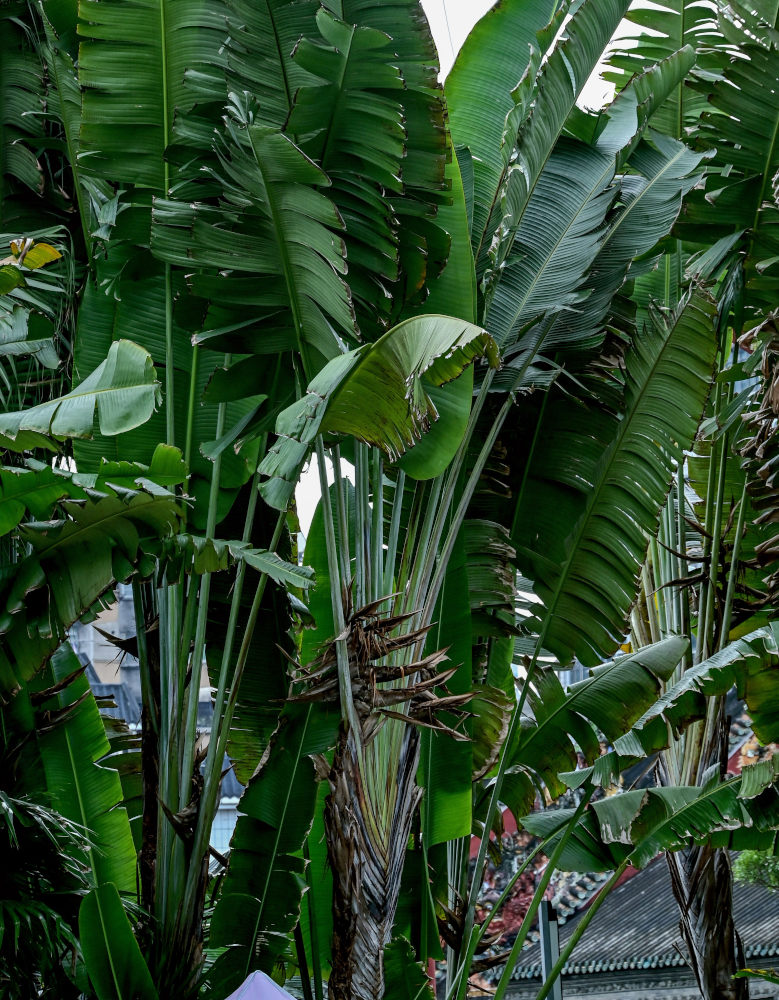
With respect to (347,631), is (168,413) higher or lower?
higher

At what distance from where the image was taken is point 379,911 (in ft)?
11.6

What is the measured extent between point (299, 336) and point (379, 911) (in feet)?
6.36

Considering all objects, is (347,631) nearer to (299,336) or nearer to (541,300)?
(299,336)

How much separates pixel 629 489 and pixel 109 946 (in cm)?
271

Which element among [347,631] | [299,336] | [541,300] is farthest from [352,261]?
[347,631]

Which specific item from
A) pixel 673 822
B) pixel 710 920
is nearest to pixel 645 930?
pixel 710 920

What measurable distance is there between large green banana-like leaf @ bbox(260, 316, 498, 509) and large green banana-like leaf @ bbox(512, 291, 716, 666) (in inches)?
61.8

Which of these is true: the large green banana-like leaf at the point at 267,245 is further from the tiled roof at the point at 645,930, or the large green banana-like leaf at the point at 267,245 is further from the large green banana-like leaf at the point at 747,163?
the tiled roof at the point at 645,930

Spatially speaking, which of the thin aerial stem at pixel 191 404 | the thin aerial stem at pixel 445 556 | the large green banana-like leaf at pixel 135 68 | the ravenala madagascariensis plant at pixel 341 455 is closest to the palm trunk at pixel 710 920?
the ravenala madagascariensis plant at pixel 341 455

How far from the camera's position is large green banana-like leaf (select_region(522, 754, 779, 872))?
14.4 feet

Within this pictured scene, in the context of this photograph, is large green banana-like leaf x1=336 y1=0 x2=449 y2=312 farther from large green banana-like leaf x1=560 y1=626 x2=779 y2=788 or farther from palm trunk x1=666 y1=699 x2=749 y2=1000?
palm trunk x1=666 y1=699 x2=749 y2=1000

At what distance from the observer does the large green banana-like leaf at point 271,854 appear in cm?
410

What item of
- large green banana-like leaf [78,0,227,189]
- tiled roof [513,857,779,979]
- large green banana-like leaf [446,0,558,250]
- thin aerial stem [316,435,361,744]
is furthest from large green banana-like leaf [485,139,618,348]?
tiled roof [513,857,779,979]

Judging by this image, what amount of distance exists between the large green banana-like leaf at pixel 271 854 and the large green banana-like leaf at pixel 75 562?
99 cm
